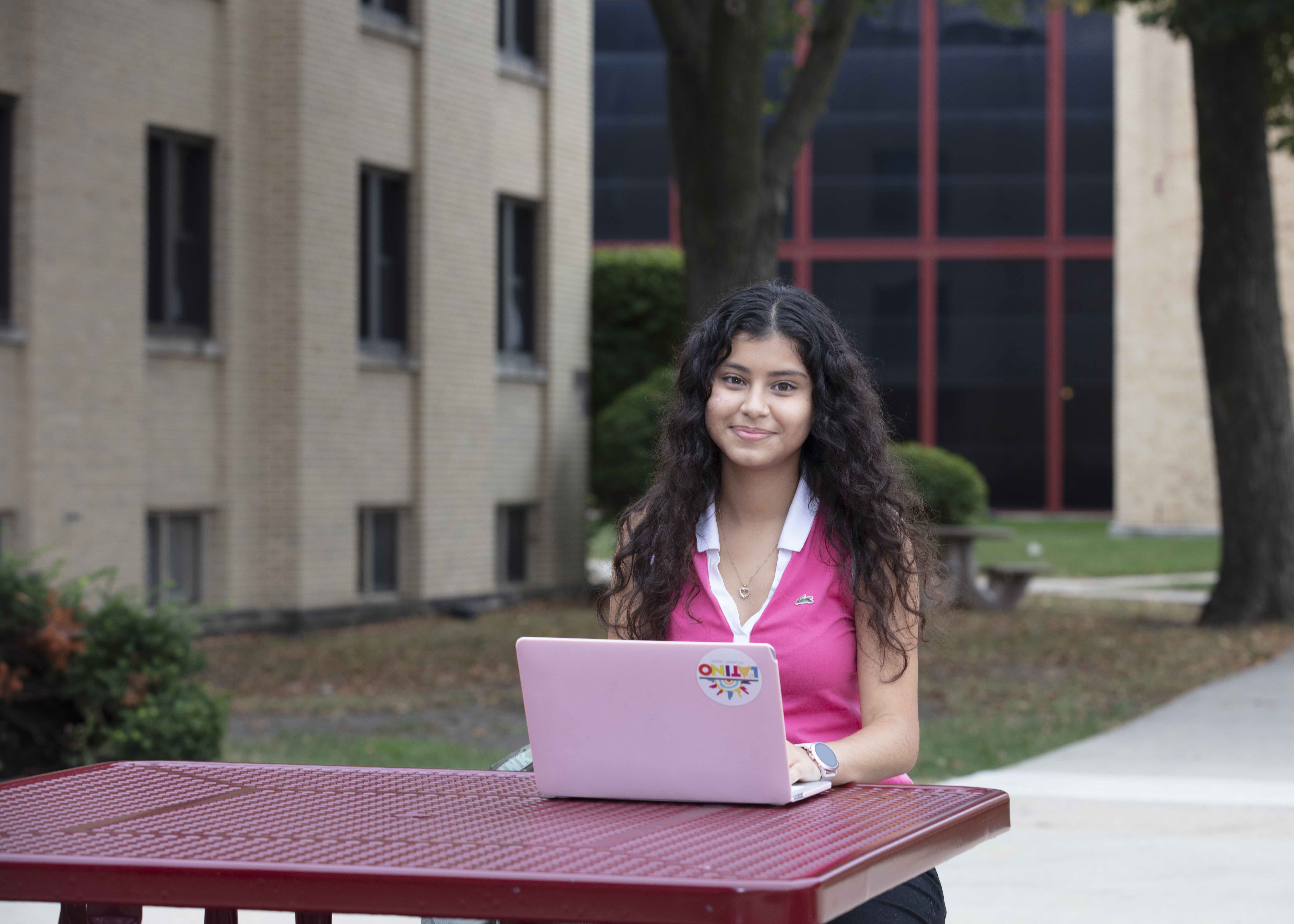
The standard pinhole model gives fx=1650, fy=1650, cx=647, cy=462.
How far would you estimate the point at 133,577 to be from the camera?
14.2m

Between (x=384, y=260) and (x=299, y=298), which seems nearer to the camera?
(x=299, y=298)

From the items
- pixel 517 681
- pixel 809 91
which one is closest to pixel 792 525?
pixel 809 91

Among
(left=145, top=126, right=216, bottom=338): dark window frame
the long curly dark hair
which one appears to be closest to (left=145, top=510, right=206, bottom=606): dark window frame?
(left=145, top=126, right=216, bottom=338): dark window frame

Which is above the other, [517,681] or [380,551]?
[380,551]

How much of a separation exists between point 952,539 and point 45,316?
9831mm

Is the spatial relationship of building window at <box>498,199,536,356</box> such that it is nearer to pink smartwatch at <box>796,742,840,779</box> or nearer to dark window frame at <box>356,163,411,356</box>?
dark window frame at <box>356,163,411,356</box>

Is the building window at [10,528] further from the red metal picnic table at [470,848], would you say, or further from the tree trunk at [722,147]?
the red metal picnic table at [470,848]

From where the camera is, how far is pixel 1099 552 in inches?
1161

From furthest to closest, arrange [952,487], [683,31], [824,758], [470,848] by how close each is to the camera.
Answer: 1. [952,487]
2. [683,31]
3. [824,758]
4. [470,848]

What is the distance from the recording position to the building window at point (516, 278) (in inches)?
753

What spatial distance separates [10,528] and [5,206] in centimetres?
256

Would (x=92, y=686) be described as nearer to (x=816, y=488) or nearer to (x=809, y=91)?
(x=816, y=488)

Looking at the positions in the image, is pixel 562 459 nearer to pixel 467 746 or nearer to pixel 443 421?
pixel 443 421

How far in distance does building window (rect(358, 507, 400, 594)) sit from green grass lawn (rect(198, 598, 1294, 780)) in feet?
1.75
